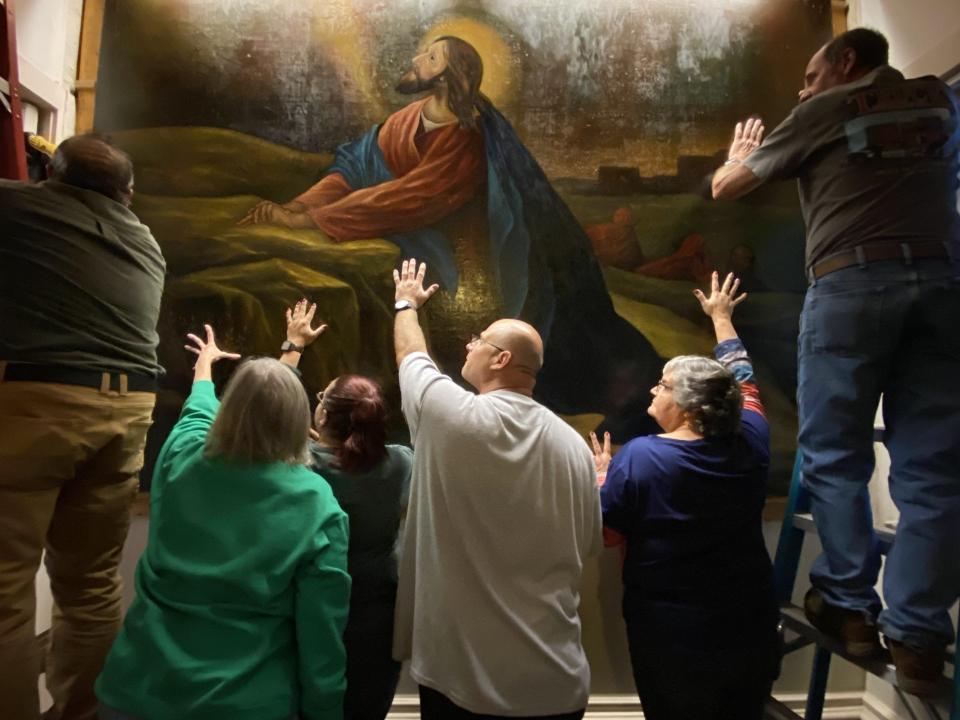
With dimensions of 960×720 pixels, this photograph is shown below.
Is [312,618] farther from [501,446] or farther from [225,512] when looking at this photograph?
[501,446]

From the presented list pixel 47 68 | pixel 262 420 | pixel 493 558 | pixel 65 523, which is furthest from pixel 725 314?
pixel 47 68

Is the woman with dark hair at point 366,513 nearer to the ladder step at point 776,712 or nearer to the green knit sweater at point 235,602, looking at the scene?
the green knit sweater at point 235,602

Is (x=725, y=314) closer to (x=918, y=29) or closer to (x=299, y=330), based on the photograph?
(x=918, y=29)

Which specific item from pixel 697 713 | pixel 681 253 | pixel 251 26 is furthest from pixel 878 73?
pixel 251 26

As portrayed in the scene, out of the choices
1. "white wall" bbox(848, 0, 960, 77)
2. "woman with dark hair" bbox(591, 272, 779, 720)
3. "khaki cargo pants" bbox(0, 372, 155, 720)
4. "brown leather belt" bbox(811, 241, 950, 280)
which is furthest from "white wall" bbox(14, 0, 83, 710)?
"white wall" bbox(848, 0, 960, 77)

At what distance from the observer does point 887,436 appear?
171cm

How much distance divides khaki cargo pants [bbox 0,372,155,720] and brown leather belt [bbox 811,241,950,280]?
2103mm

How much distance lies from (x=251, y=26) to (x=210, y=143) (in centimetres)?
55

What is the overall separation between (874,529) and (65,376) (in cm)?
240

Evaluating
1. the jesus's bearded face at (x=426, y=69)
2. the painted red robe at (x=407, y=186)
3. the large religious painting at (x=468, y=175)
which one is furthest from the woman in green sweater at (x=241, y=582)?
the jesus's bearded face at (x=426, y=69)

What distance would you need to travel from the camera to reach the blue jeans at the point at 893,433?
Result: 151cm

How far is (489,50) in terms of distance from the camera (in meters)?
2.69

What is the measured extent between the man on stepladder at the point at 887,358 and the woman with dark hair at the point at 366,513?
3.96 feet

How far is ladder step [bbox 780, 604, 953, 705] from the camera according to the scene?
149 cm
